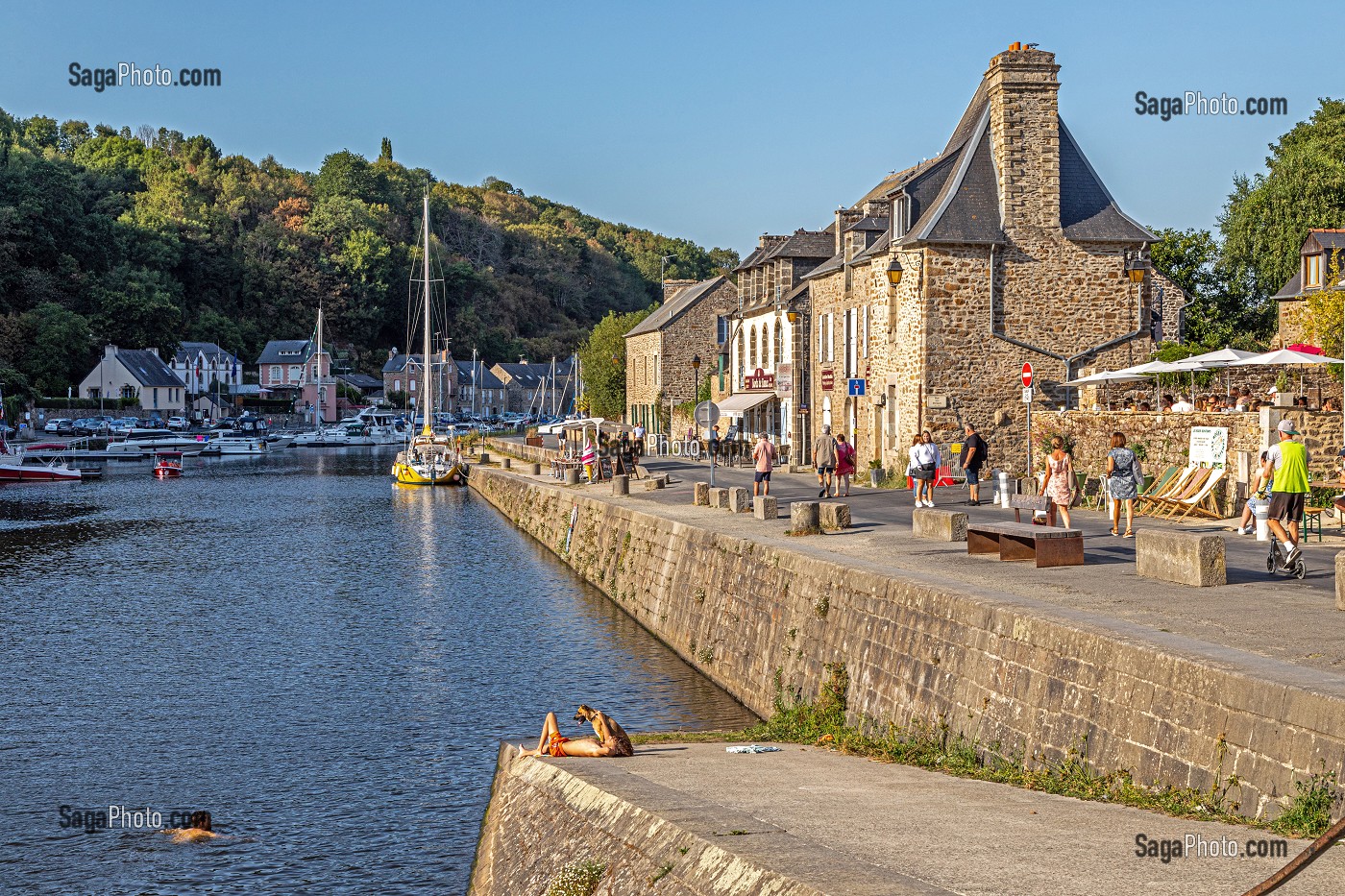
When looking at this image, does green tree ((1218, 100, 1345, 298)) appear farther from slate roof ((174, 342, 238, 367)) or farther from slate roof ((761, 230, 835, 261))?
slate roof ((174, 342, 238, 367))

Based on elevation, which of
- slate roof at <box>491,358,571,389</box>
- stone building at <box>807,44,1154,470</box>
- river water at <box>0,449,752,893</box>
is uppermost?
slate roof at <box>491,358,571,389</box>

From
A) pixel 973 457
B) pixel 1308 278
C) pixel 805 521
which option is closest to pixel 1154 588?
pixel 805 521

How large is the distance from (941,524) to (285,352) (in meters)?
124

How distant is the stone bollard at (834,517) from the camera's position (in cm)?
2134

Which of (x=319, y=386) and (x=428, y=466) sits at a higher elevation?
(x=319, y=386)

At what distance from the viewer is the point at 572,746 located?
1176cm

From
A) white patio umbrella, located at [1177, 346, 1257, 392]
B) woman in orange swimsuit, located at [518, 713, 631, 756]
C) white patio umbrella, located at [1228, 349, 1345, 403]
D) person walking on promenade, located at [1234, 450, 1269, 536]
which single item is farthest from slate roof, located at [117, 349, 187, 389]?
woman in orange swimsuit, located at [518, 713, 631, 756]

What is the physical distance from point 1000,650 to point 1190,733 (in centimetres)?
257

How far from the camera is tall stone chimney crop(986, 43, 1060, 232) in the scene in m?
31.8

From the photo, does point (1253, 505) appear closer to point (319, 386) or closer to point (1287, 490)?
→ point (1287, 490)

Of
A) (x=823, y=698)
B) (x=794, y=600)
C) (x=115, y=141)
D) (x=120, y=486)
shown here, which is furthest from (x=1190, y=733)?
(x=115, y=141)

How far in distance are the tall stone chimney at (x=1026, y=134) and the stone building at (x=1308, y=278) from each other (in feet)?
48.1

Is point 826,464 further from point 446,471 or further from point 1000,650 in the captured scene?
point 446,471

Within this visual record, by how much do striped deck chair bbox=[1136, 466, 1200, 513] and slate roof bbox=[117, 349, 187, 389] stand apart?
3840 inches
